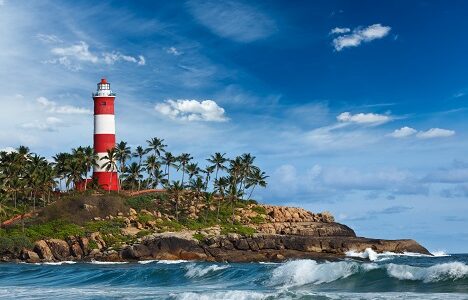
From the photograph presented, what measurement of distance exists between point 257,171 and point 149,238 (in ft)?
90.4

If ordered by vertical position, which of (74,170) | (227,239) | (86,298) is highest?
(74,170)

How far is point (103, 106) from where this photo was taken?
260 ft

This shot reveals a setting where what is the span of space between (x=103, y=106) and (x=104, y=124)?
2215mm

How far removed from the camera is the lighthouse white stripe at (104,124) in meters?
79.1

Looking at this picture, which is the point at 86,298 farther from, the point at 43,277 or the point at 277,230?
the point at 277,230

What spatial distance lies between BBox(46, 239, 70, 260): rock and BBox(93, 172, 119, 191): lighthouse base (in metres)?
18.1

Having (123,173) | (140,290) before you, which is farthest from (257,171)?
(140,290)

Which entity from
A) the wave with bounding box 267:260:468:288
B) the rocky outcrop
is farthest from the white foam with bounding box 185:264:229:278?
the rocky outcrop

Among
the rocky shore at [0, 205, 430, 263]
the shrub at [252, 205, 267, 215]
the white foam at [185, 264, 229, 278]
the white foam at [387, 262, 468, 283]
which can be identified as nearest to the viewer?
the white foam at [387, 262, 468, 283]

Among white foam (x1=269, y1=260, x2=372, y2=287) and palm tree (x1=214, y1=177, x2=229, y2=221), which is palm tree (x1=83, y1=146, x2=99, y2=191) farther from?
white foam (x1=269, y1=260, x2=372, y2=287)

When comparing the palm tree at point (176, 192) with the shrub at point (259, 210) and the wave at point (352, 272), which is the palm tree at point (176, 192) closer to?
the shrub at point (259, 210)

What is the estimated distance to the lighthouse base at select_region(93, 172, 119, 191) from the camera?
82500mm

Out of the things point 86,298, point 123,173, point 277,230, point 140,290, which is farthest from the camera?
point 123,173

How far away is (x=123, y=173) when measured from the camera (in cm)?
8850
